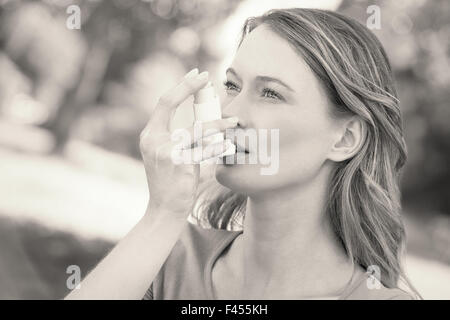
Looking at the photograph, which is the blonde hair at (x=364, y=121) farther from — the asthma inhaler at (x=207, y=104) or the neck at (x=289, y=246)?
the asthma inhaler at (x=207, y=104)

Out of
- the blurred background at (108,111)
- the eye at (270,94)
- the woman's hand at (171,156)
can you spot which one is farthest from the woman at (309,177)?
the blurred background at (108,111)

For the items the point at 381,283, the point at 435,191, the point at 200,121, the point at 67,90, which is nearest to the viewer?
the point at 200,121

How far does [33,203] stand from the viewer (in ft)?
14.2

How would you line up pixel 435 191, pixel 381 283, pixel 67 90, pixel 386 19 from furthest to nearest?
pixel 67 90 < pixel 435 191 < pixel 386 19 < pixel 381 283

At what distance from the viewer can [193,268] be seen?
1613 mm

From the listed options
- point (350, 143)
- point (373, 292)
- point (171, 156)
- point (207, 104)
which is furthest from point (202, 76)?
point (373, 292)

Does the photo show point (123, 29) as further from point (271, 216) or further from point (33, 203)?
point (271, 216)

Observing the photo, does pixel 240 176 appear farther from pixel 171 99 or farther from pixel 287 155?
pixel 171 99

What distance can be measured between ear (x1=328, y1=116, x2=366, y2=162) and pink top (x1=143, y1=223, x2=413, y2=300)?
303 millimetres

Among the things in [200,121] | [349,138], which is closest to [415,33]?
[349,138]

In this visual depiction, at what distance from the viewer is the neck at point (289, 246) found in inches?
61.0

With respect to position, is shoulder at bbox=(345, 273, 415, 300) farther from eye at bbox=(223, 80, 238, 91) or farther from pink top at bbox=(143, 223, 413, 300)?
eye at bbox=(223, 80, 238, 91)

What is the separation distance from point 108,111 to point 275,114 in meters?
3.42

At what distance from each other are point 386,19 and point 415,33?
12.9 inches
